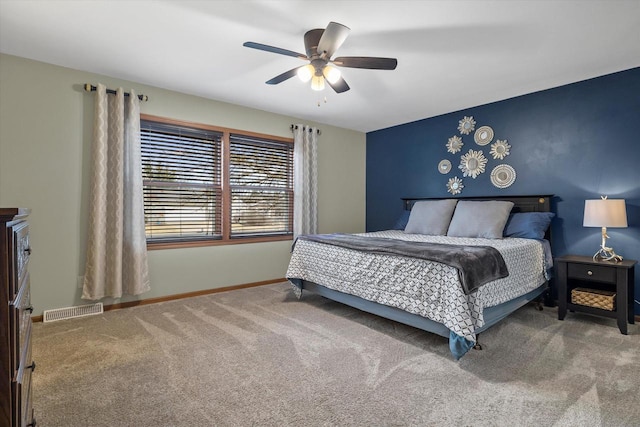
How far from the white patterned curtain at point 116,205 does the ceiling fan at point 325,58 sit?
72.6 inches

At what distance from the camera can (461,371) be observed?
2131 millimetres

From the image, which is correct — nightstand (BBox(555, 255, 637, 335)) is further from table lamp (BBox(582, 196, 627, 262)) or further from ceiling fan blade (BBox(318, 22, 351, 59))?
ceiling fan blade (BBox(318, 22, 351, 59))

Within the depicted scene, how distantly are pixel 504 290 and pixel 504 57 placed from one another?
207 centimetres

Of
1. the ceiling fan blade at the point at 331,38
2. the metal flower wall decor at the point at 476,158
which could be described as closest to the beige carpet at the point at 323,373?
the metal flower wall decor at the point at 476,158


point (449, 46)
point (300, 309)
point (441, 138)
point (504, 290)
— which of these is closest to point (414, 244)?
point (504, 290)

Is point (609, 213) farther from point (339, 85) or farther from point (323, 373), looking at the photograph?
point (323, 373)

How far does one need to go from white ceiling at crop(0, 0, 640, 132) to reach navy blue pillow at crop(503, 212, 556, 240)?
145 cm

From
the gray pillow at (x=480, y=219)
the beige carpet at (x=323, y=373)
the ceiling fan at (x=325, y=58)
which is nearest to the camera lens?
the beige carpet at (x=323, y=373)

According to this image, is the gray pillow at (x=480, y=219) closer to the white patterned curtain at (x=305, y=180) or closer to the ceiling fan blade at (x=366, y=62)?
the white patterned curtain at (x=305, y=180)

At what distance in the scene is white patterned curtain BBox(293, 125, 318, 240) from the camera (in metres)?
4.75

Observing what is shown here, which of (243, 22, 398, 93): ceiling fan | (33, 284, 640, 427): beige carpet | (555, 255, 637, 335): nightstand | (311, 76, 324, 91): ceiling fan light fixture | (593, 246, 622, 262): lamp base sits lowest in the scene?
(33, 284, 640, 427): beige carpet

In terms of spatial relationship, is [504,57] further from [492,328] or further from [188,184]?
[188,184]

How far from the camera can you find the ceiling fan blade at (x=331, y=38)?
208cm

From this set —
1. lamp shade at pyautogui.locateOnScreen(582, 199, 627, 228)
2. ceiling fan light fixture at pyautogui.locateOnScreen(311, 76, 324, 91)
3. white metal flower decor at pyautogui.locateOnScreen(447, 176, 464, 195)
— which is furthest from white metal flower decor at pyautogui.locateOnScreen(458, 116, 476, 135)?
ceiling fan light fixture at pyautogui.locateOnScreen(311, 76, 324, 91)
